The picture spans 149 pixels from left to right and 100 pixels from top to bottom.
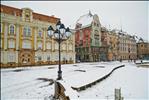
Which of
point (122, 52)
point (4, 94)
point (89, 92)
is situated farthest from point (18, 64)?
point (122, 52)

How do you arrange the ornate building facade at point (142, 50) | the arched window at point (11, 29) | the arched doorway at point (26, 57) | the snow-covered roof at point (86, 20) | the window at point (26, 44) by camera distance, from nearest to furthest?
the arched window at point (11, 29) < the arched doorway at point (26, 57) < the window at point (26, 44) < the snow-covered roof at point (86, 20) < the ornate building facade at point (142, 50)

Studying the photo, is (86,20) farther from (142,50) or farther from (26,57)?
(142,50)

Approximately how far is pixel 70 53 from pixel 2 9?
19.2 m

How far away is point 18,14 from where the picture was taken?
31469 mm

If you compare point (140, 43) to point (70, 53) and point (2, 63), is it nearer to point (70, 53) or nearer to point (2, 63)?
point (70, 53)

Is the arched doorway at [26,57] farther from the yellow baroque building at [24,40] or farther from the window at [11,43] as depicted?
the window at [11,43]

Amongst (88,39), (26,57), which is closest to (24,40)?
(26,57)

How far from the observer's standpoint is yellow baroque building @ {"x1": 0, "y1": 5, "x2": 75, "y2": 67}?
29109 mm

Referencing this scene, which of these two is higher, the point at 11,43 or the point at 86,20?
the point at 86,20

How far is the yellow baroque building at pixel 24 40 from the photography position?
2911 centimetres

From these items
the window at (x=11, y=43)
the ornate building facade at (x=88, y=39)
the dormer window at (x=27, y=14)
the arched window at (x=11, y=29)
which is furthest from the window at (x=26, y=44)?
the ornate building facade at (x=88, y=39)

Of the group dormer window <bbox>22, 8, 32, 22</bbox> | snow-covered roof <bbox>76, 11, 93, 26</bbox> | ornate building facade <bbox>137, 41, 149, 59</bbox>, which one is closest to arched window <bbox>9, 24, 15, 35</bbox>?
dormer window <bbox>22, 8, 32, 22</bbox>

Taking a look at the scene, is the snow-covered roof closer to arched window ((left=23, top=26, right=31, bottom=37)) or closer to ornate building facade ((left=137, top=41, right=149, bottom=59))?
arched window ((left=23, top=26, right=31, bottom=37))

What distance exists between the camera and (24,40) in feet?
104
